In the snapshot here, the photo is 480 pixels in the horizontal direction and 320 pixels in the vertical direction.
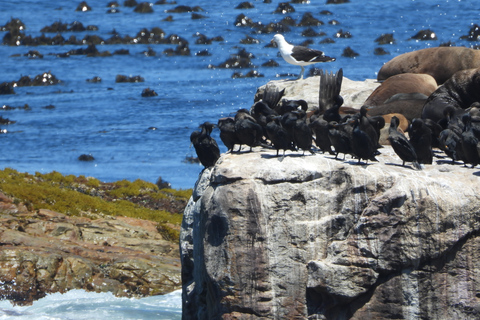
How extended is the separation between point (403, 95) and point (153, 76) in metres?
23.7

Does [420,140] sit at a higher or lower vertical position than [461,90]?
lower

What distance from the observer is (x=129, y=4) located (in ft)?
180

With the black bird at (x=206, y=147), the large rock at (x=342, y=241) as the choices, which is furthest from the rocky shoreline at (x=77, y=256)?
the large rock at (x=342, y=241)

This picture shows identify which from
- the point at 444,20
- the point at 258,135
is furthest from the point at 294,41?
the point at 258,135

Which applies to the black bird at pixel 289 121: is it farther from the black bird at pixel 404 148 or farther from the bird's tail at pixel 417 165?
the bird's tail at pixel 417 165

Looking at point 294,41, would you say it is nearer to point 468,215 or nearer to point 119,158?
point 119,158

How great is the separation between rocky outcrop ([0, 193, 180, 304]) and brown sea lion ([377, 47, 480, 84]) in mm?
7011

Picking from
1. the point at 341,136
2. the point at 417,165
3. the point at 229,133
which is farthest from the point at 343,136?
the point at 229,133

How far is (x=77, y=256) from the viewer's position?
1500 centimetres

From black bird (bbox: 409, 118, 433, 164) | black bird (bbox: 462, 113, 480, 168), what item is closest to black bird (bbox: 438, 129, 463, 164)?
black bird (bbox: 462, 113, 480, 168)

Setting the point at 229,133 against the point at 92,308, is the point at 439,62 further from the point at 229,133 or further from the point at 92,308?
the point at 92,308

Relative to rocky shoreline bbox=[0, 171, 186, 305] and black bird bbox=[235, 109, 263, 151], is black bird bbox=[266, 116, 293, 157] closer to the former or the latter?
black bird bbox=[235, 109, 263, 151]

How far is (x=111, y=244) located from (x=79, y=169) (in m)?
10.2

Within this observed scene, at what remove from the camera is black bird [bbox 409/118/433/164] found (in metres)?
10.6
